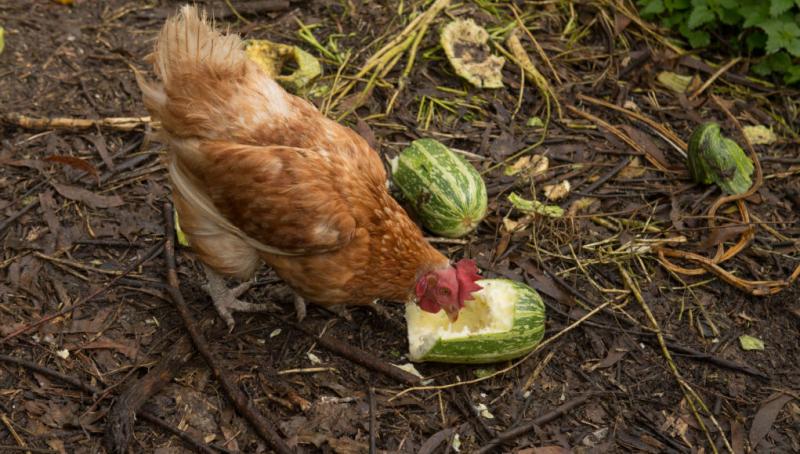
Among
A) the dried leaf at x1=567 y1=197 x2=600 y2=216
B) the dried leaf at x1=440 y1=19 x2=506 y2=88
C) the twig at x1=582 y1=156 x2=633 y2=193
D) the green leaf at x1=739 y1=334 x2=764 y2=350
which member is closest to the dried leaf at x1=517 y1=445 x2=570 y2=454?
the green leaf at x1=739 y1=334 x2=764 y2=350

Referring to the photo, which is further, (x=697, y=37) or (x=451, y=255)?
(x=697, y=37)

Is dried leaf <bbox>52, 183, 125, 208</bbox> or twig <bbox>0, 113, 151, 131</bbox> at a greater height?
twig <bbox>0, 113, 151, 131</bbox>

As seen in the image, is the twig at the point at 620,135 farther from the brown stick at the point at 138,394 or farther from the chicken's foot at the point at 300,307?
the brown stick at the point at 138,394

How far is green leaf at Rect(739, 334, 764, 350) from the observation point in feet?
14.9

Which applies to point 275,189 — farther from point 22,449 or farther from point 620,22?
point 620,22

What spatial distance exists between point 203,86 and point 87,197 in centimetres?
169

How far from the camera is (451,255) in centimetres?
496

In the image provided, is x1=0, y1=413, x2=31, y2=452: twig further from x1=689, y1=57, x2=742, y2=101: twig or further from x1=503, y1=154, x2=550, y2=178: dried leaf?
x1=689, y1=57, x2=742, y2=101: twig

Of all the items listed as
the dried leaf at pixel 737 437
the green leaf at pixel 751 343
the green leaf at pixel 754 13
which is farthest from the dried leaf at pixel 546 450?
the green leaf at pixel 754 13

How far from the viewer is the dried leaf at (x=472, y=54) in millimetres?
5930

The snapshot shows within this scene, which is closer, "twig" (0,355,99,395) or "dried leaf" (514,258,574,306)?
"twig" (0,355,99,395)

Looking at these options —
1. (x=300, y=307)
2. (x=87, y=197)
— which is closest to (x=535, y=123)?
(x=300, y=307)

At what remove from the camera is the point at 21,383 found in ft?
12.9

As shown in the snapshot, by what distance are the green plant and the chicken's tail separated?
163 inches
